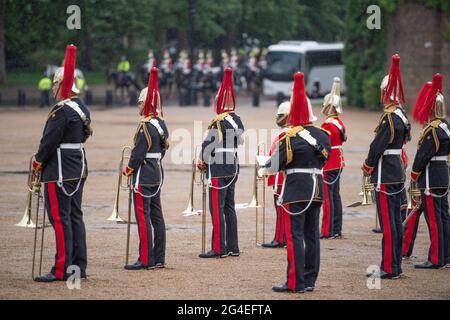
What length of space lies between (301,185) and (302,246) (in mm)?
580

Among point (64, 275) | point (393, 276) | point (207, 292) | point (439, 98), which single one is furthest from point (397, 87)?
point (64, 275)

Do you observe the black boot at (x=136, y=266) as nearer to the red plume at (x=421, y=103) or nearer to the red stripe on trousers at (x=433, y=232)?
the red stripe on trousers at (x=433, y=232)

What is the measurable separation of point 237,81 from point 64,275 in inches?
1923

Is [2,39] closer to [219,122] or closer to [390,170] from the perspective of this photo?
[219,122]

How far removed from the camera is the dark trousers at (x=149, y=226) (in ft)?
43.2

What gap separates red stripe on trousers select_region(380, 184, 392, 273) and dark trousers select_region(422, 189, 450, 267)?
3.24ft

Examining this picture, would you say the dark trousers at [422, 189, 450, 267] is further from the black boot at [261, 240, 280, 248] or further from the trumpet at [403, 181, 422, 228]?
the black boot at [261, 240, 280, 248]

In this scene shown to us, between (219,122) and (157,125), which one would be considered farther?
(219,122)

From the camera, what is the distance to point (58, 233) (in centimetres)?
1230

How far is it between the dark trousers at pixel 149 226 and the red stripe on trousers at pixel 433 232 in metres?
2.96

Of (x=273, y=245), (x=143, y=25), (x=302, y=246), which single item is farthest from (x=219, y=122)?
(x=143, y=25)

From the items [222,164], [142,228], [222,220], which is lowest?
[222,220]

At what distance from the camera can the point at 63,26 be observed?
176 ft

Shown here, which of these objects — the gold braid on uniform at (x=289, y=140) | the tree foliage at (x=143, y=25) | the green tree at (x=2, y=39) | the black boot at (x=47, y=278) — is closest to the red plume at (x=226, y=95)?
the gold braid on uniform at (x=289, y=140)
